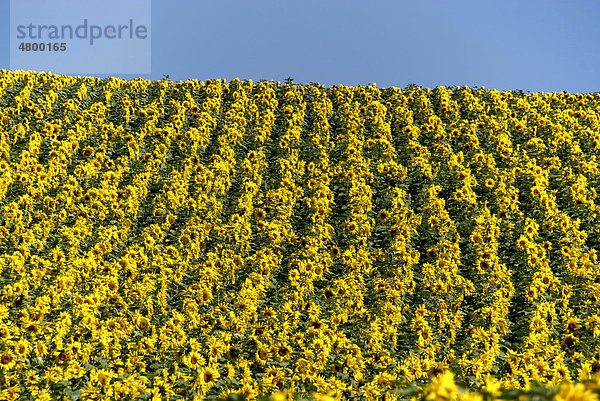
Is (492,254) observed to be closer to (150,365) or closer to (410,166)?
(410,166)

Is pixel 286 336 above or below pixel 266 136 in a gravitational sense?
below

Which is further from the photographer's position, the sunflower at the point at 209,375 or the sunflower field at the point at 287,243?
the sunflower field at the point at 287,243

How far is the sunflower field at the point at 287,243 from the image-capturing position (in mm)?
6535

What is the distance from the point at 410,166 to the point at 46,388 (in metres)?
7.45

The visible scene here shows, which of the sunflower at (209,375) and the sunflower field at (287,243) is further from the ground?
the sunflower field at (287,243)

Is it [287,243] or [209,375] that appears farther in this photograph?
[287,243]

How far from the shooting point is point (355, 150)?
35.1ft

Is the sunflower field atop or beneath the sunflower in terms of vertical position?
atop

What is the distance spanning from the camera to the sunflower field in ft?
21.4

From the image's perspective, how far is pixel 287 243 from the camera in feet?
28.0

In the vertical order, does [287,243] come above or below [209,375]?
above

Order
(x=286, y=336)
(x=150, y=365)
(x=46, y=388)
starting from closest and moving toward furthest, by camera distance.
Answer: (x=46, y=388) → (x=150, y=365) → (x=286, y=336)

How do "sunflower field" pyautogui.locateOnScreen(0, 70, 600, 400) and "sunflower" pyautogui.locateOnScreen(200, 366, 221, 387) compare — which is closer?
"sunflower" pyautogui.locateOnScreen(200, 366, 221, 387)

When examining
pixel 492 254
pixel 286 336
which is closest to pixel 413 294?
pixel 492 254
